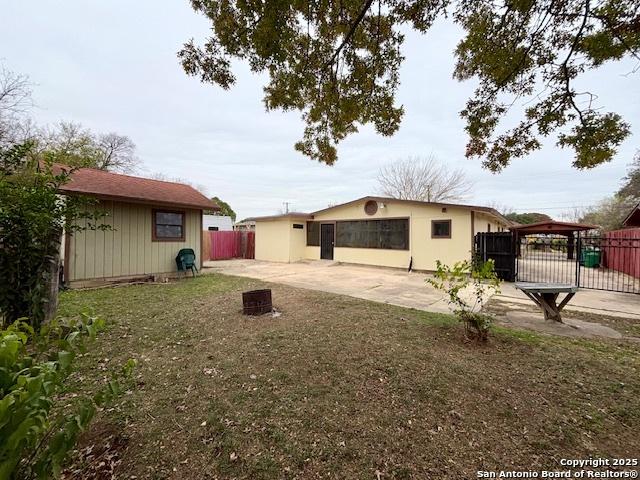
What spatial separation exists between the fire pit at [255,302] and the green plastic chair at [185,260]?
4.76m

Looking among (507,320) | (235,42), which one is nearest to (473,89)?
(235,42)

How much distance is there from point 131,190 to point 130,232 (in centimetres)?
119

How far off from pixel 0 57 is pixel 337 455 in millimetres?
14181

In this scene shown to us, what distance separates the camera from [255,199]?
37.8m

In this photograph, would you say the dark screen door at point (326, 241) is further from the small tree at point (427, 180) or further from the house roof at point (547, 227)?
the small tree at point (427, 180)

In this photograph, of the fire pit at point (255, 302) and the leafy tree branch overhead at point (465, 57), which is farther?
the fire pit at point (255, 302)

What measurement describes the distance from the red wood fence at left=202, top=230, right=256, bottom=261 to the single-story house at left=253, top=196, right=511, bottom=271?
1020 mm

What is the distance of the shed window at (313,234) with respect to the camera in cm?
1448

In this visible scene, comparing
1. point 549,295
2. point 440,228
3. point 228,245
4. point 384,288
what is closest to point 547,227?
point 440,228

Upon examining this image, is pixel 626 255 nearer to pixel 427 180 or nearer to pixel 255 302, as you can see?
pixel 255 302

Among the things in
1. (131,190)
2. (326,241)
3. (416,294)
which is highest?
(131,190)

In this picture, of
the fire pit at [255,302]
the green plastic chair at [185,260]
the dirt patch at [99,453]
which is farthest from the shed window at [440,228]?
the dirt patch at [99,453]

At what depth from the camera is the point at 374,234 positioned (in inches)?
484

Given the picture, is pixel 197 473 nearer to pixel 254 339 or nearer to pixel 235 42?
pixel 254 339
